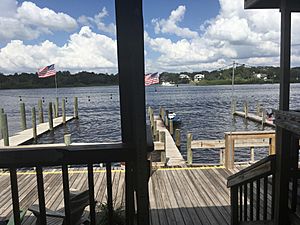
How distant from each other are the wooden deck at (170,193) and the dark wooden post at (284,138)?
1.50m

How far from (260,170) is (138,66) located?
1608 millimetres

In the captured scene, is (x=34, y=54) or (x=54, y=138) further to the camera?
(x=54, y=138)

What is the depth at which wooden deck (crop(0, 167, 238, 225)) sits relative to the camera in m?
3.69

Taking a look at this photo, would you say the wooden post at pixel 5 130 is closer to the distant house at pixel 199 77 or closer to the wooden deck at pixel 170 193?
the wooden deck at pixel 170 193

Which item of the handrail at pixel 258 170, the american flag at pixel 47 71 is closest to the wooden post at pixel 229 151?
the handrail at pixel 258 170

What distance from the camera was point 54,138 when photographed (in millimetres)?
16812

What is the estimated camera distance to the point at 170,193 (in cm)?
450

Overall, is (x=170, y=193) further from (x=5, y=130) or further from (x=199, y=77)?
(x=199, y=77)

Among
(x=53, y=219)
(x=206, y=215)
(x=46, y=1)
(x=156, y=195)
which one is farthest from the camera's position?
(x=156, y=195)

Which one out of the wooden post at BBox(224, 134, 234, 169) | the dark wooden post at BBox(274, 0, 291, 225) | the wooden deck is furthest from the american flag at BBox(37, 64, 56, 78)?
the dark wooden post at BBox(274, 0, 291, 225)

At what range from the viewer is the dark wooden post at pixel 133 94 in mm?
1310

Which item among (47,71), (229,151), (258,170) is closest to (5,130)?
(47,71)

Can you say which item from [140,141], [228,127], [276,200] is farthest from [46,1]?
[228,127]

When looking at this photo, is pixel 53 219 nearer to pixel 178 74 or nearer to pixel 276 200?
pixel 276 200
